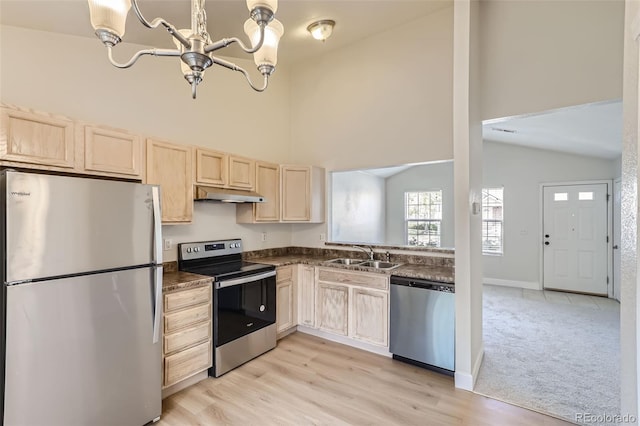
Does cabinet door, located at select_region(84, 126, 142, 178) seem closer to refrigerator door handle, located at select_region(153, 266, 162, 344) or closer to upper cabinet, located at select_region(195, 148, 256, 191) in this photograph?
upper cabinet, located at select_region(195, 148, 256, 191)

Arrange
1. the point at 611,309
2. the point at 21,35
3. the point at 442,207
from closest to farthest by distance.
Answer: the point at 21,35, the point at 611,309, the point at 442,207

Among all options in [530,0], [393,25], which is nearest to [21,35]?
[393,25]

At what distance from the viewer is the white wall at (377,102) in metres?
3.32

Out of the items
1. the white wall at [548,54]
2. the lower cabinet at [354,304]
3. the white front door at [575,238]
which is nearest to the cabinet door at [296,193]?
the lower cabinet at [354,304]

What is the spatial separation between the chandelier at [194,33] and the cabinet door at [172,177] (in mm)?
1240

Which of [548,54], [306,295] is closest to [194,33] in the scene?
[548,54]

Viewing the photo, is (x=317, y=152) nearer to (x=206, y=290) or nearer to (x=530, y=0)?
(x=206, y=290)

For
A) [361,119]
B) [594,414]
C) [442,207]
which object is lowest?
[594,414]

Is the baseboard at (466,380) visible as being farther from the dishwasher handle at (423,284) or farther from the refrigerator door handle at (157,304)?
the refrigerator door handle at (157,304)

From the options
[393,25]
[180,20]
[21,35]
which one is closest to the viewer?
[21,35]

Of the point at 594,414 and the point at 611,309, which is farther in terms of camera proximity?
the point at 611,309

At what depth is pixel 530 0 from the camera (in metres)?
2.67

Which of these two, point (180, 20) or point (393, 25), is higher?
point (393, 25)

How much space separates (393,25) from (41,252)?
12.7 ft
